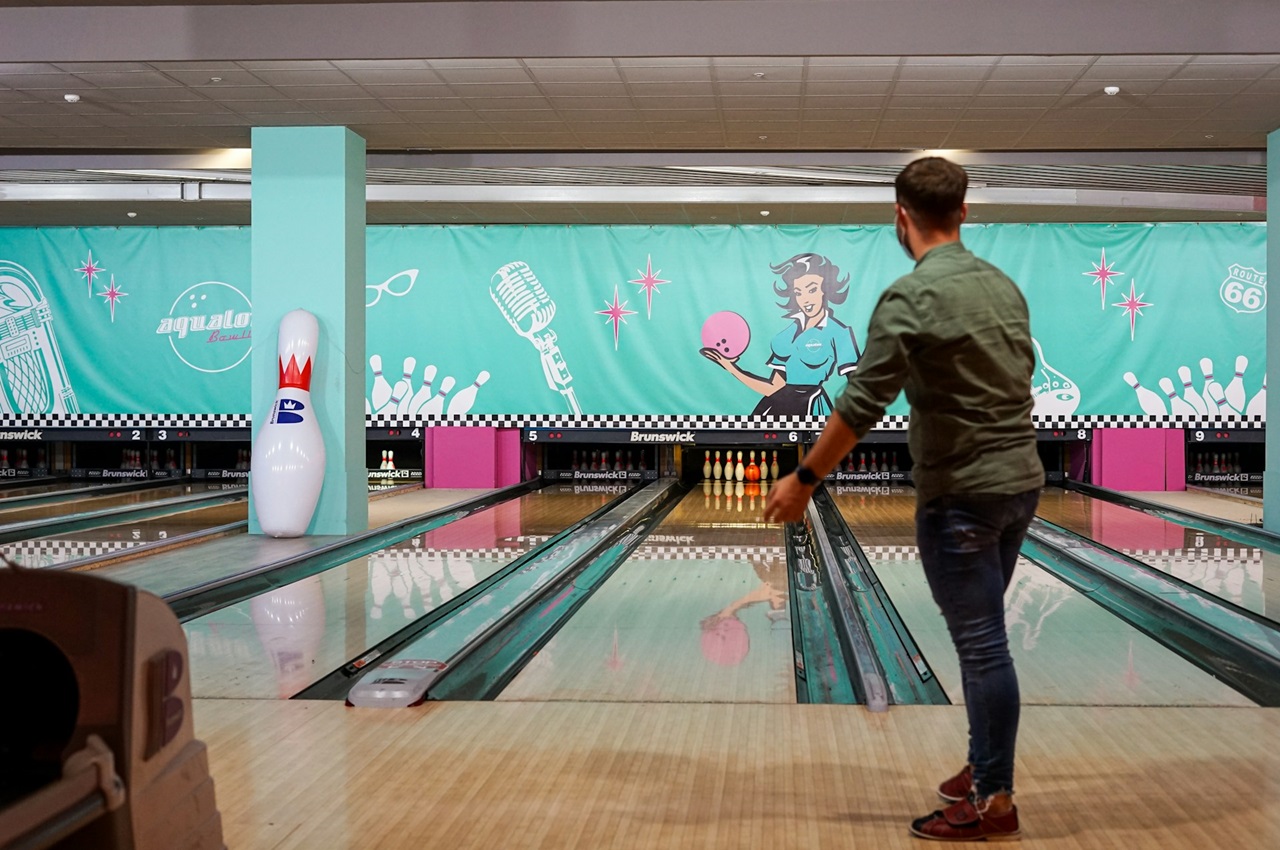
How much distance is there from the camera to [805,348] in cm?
1009

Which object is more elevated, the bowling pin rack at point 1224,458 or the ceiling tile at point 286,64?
the ceiling tile at point 286,64

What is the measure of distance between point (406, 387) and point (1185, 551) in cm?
664

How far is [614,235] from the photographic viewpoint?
10.2 metres

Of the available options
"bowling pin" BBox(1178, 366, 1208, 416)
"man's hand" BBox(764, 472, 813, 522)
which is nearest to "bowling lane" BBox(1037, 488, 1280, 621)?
"bowling pin" BBox(1178, 366, 1208, 416)

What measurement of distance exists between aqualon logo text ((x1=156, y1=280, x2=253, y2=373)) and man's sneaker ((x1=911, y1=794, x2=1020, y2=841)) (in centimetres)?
936

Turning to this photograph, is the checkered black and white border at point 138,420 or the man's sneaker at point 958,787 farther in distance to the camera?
the checkered black and white border at point 138,420

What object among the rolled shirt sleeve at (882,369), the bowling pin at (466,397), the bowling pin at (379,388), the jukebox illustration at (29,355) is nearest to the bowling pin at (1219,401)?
the bowling pin at (466,397)

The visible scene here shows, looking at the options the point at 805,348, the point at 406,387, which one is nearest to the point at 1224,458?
the point at 805,348

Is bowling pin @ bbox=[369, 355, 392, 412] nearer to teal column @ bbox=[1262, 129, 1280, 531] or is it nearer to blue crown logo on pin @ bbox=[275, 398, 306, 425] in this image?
blue crown logo on pin @ bbox=[275, 398, 306, 425]

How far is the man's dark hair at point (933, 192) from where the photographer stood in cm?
208

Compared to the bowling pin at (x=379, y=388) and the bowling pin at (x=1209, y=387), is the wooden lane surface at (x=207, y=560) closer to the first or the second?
the bowling pin at (x=379, y=388)

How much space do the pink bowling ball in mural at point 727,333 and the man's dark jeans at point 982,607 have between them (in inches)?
318

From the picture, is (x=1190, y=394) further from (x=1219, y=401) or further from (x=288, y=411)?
(x=288, y=411)

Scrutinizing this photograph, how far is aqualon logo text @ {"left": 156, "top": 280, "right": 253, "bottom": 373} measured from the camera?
34.0 feet
